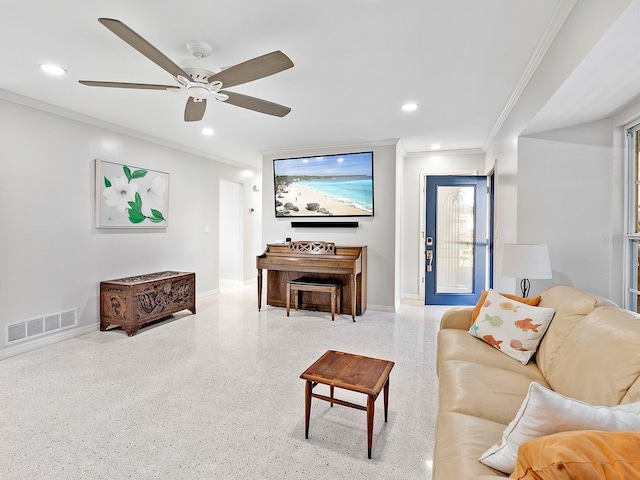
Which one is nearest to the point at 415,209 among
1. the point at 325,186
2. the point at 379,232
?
the point at 379,232

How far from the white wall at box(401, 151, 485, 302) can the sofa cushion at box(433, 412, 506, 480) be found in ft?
13.6

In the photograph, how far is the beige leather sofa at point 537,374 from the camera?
1.20 metres

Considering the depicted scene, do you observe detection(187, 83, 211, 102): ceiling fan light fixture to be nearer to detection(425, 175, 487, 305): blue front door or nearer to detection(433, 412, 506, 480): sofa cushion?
detection(433, 412, 506, 480): sofa cushion

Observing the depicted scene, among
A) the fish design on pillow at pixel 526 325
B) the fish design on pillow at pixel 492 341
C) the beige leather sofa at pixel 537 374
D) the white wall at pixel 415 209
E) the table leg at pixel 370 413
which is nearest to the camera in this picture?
the beige leather sofa at pixel 537 374

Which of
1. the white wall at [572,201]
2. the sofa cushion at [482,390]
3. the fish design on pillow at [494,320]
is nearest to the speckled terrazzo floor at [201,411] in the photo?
the sofa cushion at [482,390]

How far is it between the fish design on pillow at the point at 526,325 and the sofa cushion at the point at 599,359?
24 centimetres

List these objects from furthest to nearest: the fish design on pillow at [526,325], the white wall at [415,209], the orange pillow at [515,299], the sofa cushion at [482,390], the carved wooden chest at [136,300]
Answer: the white wall at [415,209]
the carved wooden chest at [136,300]
the orange pillow at [515,299]
the fish design on pillow at [526,325]
the sofa cushion at [482,390]

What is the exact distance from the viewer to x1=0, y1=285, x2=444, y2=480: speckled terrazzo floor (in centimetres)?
170

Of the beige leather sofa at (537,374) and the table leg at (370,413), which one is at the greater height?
the beige leather sofa at (537,374)

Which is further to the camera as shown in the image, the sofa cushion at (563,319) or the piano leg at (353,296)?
the piano leg at (353,296)

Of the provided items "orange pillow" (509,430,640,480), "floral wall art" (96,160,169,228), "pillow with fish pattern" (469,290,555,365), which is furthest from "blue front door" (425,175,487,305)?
"orange pillow" (509,430,640,480)

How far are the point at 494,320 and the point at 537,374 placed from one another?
1.45 ft

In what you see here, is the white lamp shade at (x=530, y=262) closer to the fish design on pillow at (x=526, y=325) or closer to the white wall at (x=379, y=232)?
the fish design on pillow at (x=526, y=325)

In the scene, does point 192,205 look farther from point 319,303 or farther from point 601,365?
point 601,365
